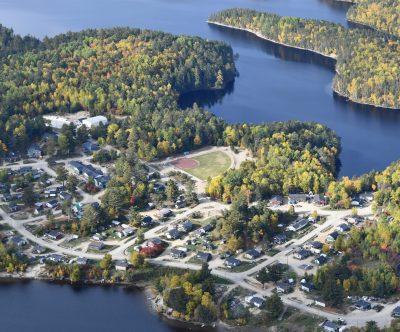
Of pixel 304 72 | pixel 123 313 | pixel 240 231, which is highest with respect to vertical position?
pixel 304 72

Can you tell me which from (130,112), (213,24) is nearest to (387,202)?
(130,112)

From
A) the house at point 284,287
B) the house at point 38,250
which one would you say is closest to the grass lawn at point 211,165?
the house at point 38,250

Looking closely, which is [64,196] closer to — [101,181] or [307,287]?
A: [101,181]

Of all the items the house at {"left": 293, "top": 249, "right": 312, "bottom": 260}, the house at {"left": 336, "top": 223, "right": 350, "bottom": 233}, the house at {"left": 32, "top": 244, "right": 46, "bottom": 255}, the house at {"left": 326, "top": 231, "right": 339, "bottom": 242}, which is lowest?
the house at {"left": 32, "top": 244, "right": 46, "bottom": 255}

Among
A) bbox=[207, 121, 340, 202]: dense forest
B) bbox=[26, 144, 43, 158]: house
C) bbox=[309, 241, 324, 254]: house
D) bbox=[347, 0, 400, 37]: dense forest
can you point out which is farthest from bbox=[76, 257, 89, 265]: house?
bbox=[347, 0, 400, 37]: dense forest

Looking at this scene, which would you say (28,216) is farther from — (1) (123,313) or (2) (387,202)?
(2) (387,202)

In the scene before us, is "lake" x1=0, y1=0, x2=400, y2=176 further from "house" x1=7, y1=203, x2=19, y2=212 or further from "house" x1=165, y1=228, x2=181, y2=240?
"house" x1=7, y1=203, x2=19, y2=212
